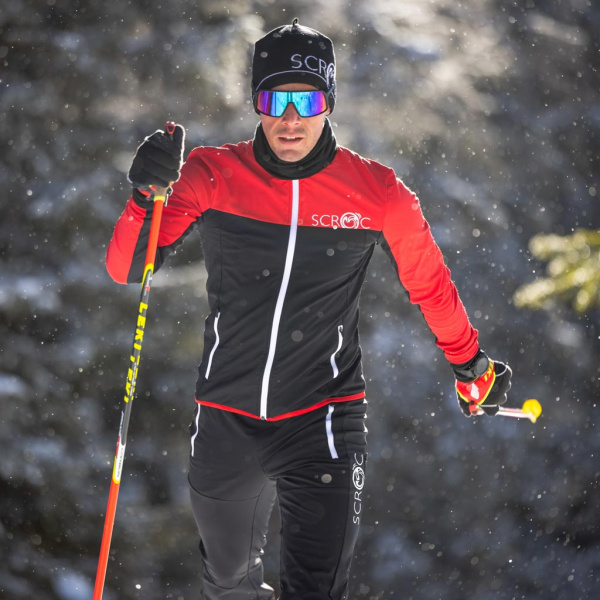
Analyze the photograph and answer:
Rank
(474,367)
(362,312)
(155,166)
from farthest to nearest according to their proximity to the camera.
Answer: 1. (362,312)
2. (474,367)
3. (155,166)

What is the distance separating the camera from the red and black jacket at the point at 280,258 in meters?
3.03

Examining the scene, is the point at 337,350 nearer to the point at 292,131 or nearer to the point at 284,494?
the point at 284,494

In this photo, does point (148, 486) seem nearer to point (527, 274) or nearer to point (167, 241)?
point (167, 241)

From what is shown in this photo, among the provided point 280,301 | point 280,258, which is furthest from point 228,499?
point 280,258

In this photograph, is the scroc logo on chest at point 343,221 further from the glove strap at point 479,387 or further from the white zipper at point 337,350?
the glove strap at point 479,387

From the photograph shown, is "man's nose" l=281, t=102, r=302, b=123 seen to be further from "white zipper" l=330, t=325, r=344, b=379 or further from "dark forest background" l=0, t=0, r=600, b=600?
"dark forest background" l=0, t=0, r=600, b=600

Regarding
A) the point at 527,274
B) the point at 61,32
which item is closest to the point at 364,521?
the point at 527,274

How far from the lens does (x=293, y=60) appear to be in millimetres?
2996

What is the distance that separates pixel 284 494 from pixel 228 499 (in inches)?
11.0

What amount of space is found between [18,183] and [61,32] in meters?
1.56

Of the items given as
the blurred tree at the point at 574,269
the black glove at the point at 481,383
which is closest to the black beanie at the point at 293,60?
the blurred tree at the point at 574,269

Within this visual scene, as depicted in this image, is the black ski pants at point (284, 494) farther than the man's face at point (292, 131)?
No

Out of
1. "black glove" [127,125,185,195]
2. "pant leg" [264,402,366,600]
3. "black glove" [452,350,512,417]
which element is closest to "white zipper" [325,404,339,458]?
"pant leg" [264,402,366,600]

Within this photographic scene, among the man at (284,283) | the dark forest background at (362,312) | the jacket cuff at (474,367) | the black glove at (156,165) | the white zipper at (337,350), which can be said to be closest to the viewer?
the black glove at (156,165)
